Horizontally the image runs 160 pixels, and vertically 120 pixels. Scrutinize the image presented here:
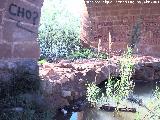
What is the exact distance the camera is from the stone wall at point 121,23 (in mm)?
9078

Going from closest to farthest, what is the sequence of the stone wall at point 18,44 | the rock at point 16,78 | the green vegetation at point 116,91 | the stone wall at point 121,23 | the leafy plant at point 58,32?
1. the rock at point 16,78
2. the stone wall at point 18,44
3. the green vegetation at point 116,91
4. the leafy plant at point 58,32
5. the stone wall at point 121,23

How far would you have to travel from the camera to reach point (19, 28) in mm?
4441

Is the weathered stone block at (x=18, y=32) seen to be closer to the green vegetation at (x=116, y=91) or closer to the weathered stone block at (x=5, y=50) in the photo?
the weathered stone block at (x=5, y=50)

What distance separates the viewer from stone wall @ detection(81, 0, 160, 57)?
9.08 metres

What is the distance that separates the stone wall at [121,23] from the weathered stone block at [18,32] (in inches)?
175

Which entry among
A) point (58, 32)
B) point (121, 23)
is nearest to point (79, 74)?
point (58, 32)

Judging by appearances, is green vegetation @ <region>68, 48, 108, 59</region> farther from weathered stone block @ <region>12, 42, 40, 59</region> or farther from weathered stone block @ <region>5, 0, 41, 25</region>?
weathered stone block @ <region>5, 0, 41, 25</region>

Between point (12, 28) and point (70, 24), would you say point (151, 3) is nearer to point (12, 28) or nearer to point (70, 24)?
point (70, 24)

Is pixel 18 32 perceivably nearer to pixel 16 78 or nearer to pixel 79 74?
pixel 16 78

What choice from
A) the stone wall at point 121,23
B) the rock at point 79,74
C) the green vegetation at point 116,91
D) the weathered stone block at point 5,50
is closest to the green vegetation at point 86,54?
the stone wall at point 121,23

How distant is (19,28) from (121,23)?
5.08 metres

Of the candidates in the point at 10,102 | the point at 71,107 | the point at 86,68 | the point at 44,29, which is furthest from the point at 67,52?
the point at 10,102

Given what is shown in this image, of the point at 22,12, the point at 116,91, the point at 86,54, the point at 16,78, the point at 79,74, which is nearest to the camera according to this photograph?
the point at 16,78

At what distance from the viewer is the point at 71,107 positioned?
16.4 ft
